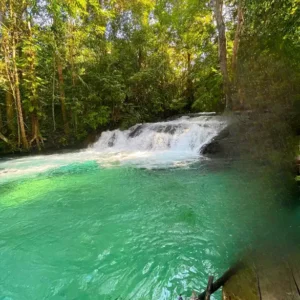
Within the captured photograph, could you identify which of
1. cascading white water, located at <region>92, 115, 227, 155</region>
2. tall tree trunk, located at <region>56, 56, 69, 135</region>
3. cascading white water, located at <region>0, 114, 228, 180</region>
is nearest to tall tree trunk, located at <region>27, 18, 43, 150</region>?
tall tree trunk, located at <region>56, 56, 69, 135</region>

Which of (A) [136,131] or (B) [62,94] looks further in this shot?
(B) [62,94]

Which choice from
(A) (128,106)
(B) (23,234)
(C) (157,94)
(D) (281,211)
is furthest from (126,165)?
(C) (157,94)

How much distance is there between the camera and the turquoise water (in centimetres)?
235

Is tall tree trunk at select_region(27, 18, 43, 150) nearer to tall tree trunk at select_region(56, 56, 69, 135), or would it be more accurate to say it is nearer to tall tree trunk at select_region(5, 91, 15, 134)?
tall tree trunk at select_region(5, 91, 15, 134)

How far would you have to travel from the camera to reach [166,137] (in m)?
9.38

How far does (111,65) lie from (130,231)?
10734 millimetres

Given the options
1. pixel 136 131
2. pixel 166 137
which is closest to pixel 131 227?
pixel 166 137

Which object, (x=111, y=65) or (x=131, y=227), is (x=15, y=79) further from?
(x=131, y=227)

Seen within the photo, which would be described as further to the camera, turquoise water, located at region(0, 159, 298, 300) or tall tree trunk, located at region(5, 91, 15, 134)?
tall tree trunk, located at region(5, 91, 15, 134)

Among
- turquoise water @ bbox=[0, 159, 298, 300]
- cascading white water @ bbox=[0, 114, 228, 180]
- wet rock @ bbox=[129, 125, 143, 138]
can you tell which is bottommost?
turquoise water @ bbox=[0, 159, 298, 300]

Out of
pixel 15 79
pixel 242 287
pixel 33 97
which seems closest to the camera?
pixel 242 287

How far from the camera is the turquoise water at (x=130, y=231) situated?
2.35 m

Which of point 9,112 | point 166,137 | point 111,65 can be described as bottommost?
point 166,137

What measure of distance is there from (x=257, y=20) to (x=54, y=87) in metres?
9.43
